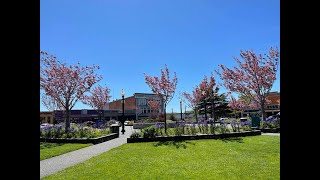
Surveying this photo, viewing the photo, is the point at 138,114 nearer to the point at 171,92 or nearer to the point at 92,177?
the point at 171,92

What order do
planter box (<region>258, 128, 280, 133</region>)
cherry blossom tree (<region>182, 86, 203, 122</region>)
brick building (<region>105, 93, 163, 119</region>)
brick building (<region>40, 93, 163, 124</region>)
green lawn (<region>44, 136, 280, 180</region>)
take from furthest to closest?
brick building (<region>105, 93, 163, 119</region>) < brick building (<region>40, 93, 163, 124</region>) < cherry blossom tree (<region>182, 86, 203, 122</region>) < planter box (<region>258, 128, 280, 133</region>) < green lawn (<region>44, 136, 280, 180</region>)

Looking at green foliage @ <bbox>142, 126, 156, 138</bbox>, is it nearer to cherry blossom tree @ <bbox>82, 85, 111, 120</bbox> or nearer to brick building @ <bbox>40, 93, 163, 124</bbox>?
cherry blossom tree @ <bbox>82, 85, 111, 120</bbox>

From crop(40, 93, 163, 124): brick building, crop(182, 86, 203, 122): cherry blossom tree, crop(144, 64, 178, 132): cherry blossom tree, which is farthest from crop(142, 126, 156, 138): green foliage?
crop(40, 93, 163, 124): brick building

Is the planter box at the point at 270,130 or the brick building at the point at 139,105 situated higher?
the brick building at the point at 139,105

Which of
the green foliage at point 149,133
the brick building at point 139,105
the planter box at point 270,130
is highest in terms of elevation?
the brick building at point 139,105

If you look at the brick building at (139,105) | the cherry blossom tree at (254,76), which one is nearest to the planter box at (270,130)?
the cherry blossom tree at (254,76)

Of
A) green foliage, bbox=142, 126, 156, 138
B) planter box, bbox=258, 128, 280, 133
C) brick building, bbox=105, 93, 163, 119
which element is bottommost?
planter box, bbox=258, 128, 280, 133

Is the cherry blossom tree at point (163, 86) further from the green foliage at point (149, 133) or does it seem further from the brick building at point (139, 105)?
the brick building at point (139, 105)

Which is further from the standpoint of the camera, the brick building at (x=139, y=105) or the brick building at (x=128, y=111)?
the brick building at (x=139, y=105)

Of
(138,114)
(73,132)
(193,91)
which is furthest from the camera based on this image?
(138,114)
